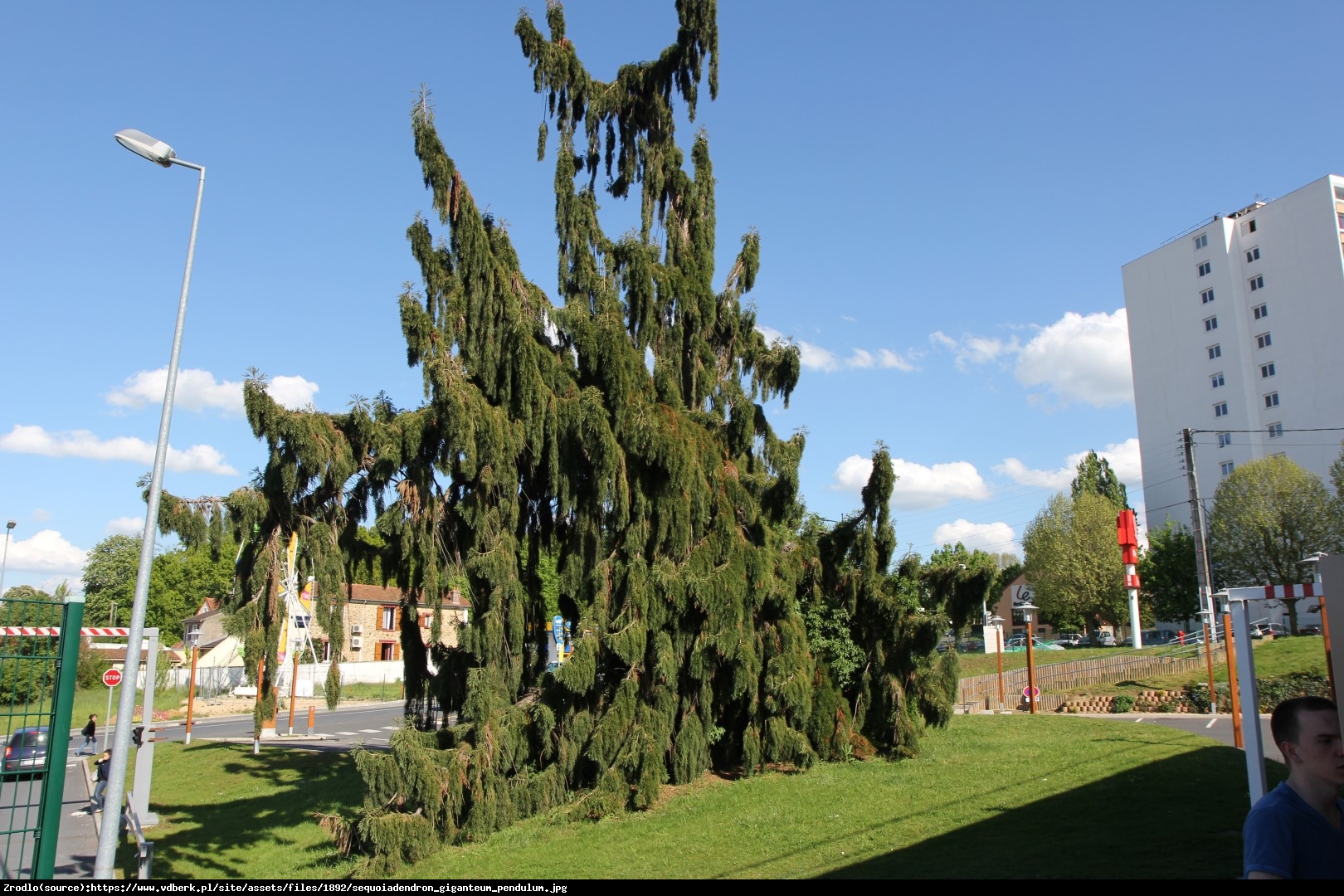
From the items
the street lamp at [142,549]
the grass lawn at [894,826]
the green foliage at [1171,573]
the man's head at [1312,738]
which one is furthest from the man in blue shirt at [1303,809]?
the green foliage at [1171,573]

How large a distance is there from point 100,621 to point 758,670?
74473 mm

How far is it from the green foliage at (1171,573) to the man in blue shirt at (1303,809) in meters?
58.2

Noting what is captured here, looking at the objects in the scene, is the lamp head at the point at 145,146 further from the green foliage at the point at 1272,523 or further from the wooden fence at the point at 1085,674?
the green foliage at the point at 1272,523

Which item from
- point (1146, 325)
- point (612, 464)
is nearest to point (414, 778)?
point (612, 464)

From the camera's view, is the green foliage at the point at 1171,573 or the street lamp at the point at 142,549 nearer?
the street lamp at the point at 142,549

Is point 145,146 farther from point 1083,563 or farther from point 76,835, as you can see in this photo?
point 1083,563

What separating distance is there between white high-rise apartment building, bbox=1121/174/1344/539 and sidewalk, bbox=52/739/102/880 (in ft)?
177

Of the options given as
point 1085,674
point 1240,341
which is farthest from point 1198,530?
point 1240,341

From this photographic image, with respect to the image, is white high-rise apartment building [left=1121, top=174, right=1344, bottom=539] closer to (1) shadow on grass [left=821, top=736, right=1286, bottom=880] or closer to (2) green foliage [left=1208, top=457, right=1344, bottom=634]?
(2) green foliage [left=1208, top=457, right=1344, bottom=634]

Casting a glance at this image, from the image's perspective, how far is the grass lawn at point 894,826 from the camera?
975 cm

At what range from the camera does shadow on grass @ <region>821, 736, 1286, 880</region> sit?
8.97 metres

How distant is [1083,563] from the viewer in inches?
2165

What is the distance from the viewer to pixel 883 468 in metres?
15.1

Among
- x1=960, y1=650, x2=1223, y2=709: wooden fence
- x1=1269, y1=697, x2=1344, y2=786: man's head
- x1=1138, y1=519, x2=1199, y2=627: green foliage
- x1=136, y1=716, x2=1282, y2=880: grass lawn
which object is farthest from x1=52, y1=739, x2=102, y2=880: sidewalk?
x1=1138, y1=519, x2=1199, y2=627: green foliage
